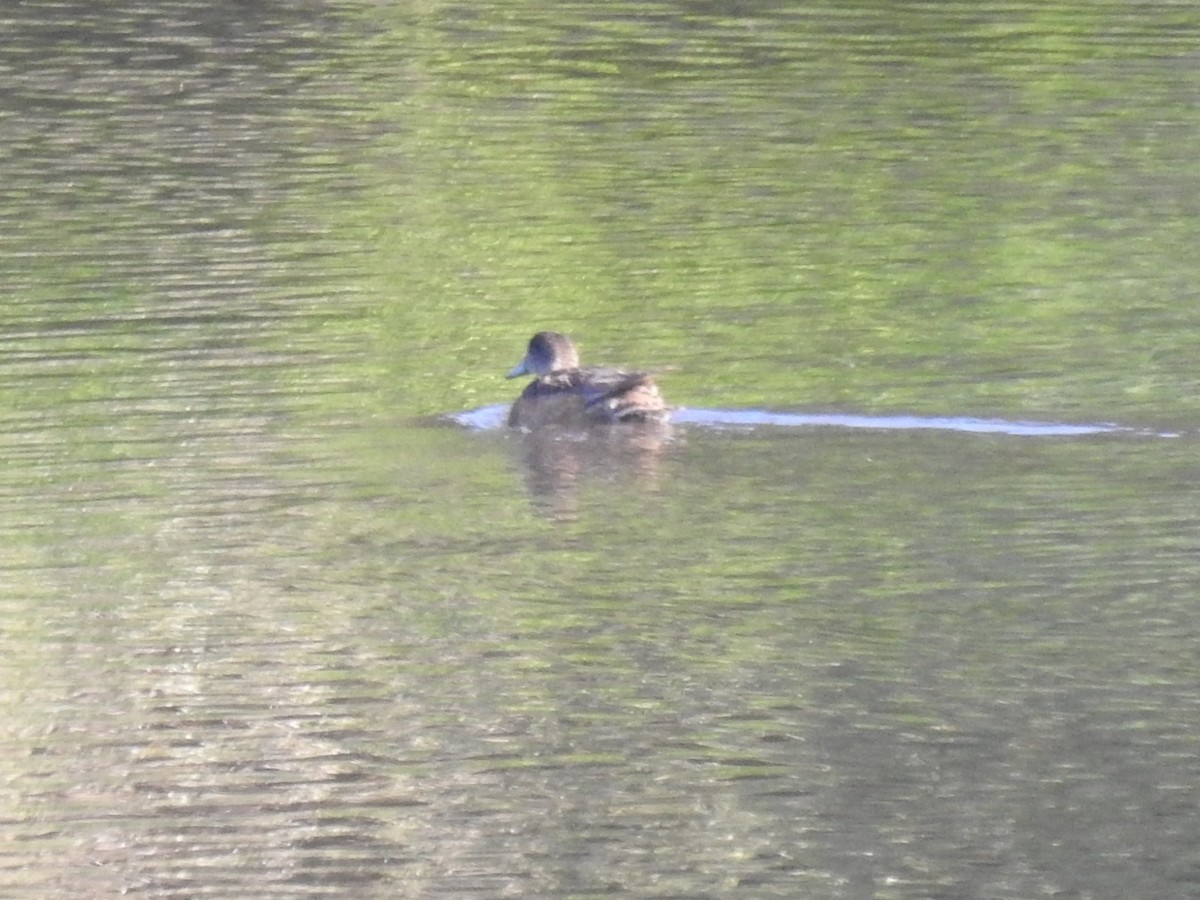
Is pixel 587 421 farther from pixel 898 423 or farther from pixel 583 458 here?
pixel 898 423

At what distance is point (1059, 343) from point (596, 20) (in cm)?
1115

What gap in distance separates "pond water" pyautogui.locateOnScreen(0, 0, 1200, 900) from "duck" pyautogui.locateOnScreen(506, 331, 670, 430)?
14 centimetres

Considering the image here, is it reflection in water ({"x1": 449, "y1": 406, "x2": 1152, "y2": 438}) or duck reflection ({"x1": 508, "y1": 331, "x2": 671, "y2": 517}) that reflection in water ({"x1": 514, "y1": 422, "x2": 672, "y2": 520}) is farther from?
reflection in water ({"x1": 449, "y1": 406, "x2": 1152, "y2": 438})

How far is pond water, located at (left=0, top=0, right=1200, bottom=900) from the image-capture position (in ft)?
22.9

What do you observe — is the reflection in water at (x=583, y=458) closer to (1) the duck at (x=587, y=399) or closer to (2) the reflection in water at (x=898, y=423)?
(1) the duck at (x=587, y=399)

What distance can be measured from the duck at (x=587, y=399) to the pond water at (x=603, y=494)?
0.14 m

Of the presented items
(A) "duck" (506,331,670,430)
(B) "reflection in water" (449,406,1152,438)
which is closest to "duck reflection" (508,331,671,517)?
(A) "duck" (506,331,670,430)

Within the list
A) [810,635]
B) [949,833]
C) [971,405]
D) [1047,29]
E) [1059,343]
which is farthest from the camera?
[1047,29]

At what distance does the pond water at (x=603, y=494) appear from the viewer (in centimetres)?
696

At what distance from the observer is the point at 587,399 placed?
11.5 metres

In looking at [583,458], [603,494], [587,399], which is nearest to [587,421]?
[587,399]

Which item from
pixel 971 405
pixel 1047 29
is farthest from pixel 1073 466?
pixel 1047 29

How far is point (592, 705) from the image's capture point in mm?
7730

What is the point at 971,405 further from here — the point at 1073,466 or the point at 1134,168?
the point at 1134,168
